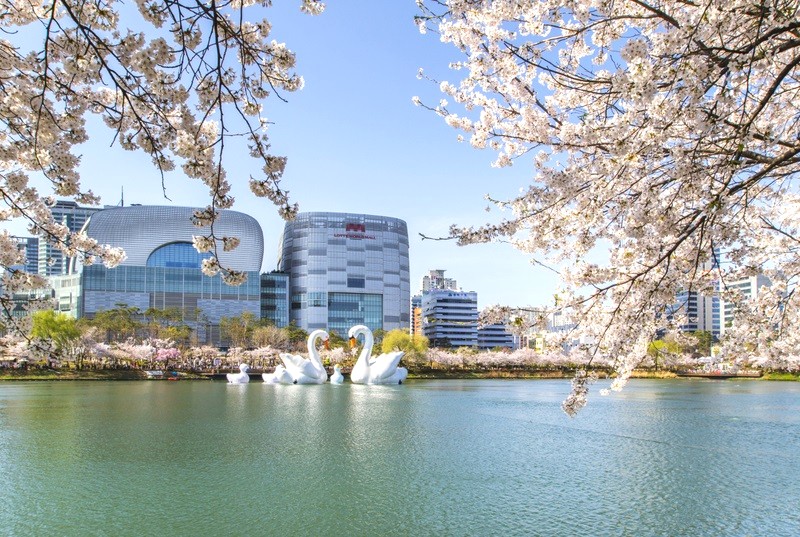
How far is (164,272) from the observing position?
79.3 metres

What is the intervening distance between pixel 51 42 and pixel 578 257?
459 centimetres

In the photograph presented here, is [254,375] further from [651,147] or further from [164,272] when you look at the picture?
[651,147]

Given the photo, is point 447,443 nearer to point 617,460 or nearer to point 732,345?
point 617,460

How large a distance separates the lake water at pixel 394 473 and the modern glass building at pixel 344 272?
A: 2786 inches

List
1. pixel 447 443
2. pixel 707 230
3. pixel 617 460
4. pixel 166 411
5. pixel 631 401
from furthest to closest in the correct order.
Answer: pixel 631 401 < pixel 166 411 < pixel 447 443 < pixel 617 460 < pixel 707 230

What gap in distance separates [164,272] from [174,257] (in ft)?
7.71

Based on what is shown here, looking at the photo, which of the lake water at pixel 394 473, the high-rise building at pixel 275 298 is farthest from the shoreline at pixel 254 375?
the high-rise building at pixel 275 298

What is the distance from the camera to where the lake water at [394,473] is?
8117 millimetres

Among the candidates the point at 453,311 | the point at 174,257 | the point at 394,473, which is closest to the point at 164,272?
the point at 174,257

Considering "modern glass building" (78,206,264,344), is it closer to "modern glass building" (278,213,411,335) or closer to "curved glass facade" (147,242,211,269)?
"curved glass facade" (147,242,211,269)

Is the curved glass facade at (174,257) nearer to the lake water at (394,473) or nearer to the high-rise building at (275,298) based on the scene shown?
the high-rise building at (275,298)

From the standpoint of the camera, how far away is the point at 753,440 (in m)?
14.7

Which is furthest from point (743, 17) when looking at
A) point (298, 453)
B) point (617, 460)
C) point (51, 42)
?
point (298, 453)

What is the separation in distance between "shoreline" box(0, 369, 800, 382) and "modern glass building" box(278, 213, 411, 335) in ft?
117
